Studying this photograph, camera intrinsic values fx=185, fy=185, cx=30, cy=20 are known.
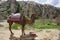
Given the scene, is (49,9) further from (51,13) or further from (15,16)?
(15,16)

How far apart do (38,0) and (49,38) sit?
5.92m

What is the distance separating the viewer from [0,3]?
9188 millimetres

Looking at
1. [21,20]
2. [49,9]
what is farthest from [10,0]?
[21,20]

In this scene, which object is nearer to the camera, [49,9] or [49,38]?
[49,38]

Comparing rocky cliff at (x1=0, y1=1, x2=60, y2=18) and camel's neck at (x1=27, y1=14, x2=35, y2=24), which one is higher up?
camel's neck at (x1=27, y1=14, x2=35, y2=24)

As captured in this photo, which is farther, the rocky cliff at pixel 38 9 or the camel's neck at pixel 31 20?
the rocky cliff at pixel 38 9

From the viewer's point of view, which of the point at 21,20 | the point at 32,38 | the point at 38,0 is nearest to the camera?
the point at 32,38

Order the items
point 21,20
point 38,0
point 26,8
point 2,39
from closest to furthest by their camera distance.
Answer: point 21,20 → point 2,39 → point 26,8 → point 38,0

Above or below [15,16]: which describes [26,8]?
below

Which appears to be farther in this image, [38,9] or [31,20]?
[38,9]

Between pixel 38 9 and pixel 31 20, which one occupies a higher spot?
pixel 31 20

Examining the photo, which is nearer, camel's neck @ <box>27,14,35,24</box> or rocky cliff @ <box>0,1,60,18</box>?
camel's neck @ <box>27,14,35,24</box>

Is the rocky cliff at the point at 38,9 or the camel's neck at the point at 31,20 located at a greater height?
the camel's neck at the point at 31,20

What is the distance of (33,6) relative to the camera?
8.85m
